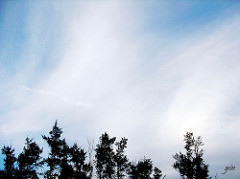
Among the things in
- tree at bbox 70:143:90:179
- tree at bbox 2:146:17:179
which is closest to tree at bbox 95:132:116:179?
tree at bbox 70:143:90:179

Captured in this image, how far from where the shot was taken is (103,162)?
30750 millimetres

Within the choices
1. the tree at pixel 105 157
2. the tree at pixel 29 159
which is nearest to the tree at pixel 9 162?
the tree at pixel 29 159

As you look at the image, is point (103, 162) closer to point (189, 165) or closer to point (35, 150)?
point (35, 150)

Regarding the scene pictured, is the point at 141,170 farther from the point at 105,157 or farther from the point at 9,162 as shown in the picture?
the point at 9,162

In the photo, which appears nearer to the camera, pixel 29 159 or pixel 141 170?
pixel 29 159

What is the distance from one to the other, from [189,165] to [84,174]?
67.5ft

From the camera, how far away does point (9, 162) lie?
78.7 feet

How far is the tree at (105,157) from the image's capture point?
29875mm

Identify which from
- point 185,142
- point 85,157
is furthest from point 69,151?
point 185,142

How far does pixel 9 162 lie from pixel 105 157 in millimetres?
15664

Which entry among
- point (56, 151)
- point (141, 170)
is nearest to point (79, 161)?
point (56, 151)

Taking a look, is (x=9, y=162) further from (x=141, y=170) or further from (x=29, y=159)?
(x=141, y=170)

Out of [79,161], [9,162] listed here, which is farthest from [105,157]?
[9,162]

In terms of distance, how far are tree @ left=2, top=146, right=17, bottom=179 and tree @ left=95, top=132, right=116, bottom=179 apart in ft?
44.6
